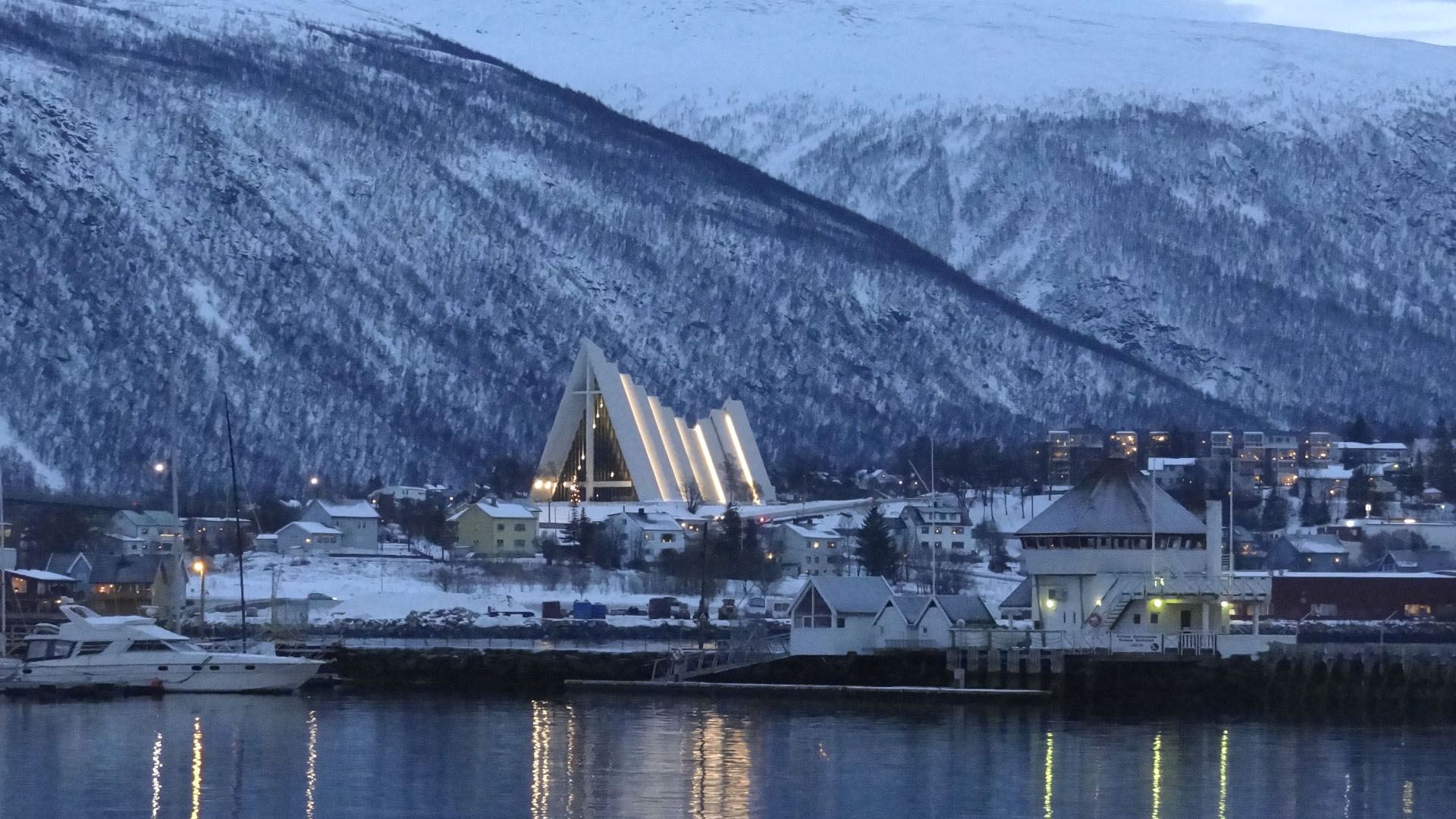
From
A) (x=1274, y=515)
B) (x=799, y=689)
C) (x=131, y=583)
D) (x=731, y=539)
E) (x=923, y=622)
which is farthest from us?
(x=1274, y=515)

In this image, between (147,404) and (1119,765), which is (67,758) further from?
(147,404)

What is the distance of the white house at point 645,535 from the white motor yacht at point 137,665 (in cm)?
3473

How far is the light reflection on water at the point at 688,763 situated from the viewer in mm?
32875

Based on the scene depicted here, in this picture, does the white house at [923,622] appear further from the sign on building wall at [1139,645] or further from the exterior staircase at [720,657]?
the sign on building wall at [1139,645]

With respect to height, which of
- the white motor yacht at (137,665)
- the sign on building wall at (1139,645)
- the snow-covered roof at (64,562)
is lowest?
the white motor yacht at (137,665)

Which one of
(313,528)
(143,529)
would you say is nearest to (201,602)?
(313,528)

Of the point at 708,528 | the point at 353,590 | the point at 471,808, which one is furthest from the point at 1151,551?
the point at 708,528

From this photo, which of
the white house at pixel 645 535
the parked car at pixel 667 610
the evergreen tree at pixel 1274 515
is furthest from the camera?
the evergreen tree at pixel 1274 515

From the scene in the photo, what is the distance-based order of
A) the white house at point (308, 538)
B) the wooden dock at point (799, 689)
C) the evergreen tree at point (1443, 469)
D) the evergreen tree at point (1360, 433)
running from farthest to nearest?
1. the evergreen tree at point (1360, 433)
2. the evergreen tree at point (1443, 469)
3. the white house at point (308, 538)
4. the wooden dock at point (799, 689)

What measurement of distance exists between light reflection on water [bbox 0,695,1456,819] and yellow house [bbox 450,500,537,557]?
129 feet

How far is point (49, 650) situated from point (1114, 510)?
22572mm

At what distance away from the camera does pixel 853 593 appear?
5309 centimetres

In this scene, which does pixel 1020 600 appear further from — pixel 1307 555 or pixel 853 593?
pixel 1307 555

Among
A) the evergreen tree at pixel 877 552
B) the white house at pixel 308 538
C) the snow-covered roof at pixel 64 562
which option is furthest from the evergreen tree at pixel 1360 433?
the snow-covered roof at pixel 64 562
